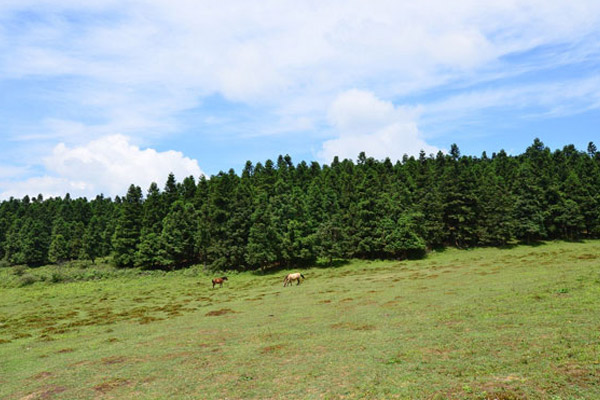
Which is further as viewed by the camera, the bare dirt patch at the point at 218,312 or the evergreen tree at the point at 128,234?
the evergreen tree at the point at 128,234

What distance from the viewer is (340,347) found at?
18.8 m

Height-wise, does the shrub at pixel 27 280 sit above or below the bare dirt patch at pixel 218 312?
above

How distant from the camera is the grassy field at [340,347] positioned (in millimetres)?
12719

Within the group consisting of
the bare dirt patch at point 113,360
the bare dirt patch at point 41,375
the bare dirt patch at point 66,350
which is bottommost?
the bare dirt patch at point 66,350

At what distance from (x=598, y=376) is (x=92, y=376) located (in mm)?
21090

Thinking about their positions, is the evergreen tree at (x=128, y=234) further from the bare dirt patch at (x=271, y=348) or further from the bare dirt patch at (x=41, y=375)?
the bare dirt patch at (x=271, y=348)

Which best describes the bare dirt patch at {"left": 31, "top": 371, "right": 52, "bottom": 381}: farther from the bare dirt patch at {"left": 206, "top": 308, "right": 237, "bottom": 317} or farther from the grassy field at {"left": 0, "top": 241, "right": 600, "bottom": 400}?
the bare dirt patch at {"left": 206, "top": 308, "right": 237, "bottom": 317}

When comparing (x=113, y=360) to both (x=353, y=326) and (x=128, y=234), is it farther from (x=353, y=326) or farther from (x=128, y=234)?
(x=128, y=234)

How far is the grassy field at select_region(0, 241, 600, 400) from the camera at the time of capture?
41.7 ft

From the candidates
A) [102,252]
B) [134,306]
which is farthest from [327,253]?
[102,252]

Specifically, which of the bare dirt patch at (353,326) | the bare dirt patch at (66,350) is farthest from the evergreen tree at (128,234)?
the bare dirt patch at (353,326)

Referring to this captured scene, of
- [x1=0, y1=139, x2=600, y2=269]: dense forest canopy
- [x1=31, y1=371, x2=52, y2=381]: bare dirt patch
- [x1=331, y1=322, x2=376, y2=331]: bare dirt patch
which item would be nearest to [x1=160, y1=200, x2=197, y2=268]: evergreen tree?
[x1=0, y1=139, x2=600, y2=269]: dense forest canopy

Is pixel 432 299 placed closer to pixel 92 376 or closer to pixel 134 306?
pixel 92 376

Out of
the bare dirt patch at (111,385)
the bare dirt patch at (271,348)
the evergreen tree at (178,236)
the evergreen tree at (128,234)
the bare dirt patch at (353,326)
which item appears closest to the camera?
the bare dirt patch at (111,385)
